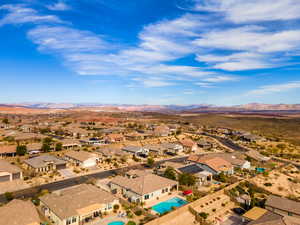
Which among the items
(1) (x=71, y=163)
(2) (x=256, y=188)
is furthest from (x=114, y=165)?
(2) (x=256, y=188)

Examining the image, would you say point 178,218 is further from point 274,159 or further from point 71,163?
point 274,159

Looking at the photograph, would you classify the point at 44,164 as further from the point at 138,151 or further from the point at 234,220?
the point at 234,220

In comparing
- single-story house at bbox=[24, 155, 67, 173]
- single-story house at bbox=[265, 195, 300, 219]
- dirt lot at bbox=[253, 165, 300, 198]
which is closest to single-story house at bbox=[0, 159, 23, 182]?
single-story house at bbox=[24, 155, 67, 173]

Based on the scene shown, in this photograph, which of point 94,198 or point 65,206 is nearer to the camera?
point 65,206

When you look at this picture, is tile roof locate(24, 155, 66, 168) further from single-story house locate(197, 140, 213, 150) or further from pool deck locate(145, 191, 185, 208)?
single-story house locate(197, 140, 213, 150)

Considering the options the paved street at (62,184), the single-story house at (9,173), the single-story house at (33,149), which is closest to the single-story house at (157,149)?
the paved street at (62,184)

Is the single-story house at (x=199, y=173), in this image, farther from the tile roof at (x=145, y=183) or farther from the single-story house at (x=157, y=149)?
the single-story house at (x=157, y=149)

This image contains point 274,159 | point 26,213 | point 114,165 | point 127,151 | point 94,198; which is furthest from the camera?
point 127,151
